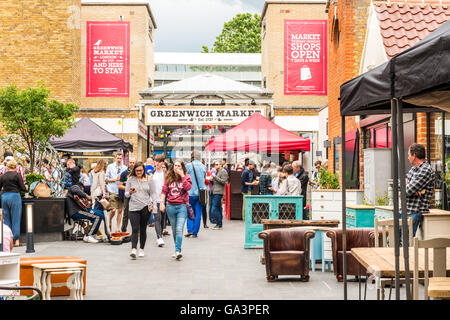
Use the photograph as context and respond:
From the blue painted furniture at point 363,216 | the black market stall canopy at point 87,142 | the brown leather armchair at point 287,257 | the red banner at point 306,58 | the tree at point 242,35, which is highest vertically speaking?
the tree at point 242,35

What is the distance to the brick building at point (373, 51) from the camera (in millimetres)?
10484

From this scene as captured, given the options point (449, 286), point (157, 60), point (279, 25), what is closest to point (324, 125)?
point (279, 25)

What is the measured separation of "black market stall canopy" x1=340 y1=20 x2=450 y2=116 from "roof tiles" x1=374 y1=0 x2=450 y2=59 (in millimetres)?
6753

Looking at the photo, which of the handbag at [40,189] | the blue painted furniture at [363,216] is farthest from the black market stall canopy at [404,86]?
the handbag at [40,189]

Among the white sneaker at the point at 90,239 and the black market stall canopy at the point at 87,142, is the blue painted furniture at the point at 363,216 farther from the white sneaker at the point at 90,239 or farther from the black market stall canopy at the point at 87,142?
the black market stall canopy at the point at 87,142

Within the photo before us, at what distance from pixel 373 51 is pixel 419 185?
20.7 feet

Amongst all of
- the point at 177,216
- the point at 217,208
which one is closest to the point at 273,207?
the point at 177,216

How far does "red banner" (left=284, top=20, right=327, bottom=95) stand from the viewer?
1358 inches

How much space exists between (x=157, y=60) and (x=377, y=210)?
2132 inches

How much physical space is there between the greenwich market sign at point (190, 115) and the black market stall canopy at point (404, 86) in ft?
37.6

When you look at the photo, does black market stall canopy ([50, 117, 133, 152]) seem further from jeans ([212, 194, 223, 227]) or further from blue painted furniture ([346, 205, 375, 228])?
blue painted furniture ([346, 205, 375, 228])

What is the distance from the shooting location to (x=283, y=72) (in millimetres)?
38812
